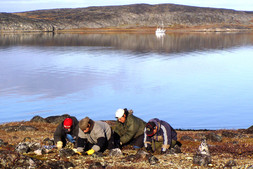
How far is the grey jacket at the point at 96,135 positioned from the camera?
1359cm

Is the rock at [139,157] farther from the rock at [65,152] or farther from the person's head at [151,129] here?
the rock at [65,152]

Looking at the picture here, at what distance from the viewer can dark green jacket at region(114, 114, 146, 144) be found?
14484 millimetres

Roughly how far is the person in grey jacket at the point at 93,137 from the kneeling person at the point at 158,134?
4.53 feet

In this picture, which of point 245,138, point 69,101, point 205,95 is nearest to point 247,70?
point 205,95

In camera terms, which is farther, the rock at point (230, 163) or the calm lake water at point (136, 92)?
the calm lake water at point (136, 92)

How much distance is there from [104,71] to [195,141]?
4110cm

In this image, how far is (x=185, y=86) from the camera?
44.7m

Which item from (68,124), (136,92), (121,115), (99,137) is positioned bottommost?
(136,92)

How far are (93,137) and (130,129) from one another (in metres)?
1.56

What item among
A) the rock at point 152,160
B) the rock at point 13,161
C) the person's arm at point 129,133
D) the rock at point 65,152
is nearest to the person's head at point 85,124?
the rock at point 65,152

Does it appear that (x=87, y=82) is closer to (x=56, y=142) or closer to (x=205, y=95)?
(x=205, y=95)

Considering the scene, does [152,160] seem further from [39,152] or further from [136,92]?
[136,92]

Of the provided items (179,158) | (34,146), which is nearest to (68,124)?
(34,146)

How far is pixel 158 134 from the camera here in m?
14.1
